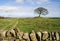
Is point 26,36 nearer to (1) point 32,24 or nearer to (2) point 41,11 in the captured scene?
(1) point 32,24

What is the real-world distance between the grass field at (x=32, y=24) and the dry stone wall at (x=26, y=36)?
14 centimetres

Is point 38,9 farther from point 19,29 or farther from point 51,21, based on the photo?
point 19,29

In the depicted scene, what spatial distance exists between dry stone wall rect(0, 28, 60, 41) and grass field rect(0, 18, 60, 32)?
5.6 inches

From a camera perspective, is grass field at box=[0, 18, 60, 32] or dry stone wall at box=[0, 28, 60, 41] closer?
grass field at box=[0, 18, 60, 32]

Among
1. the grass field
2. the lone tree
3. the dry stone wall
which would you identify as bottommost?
the dry stone wall

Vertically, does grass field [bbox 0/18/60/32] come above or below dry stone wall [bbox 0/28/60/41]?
above

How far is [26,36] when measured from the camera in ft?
15.7

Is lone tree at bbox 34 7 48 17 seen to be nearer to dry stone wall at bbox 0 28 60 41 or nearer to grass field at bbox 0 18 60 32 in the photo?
grass field at bbox 0 18 60 32

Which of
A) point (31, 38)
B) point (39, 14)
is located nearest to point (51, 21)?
point (39, 14)

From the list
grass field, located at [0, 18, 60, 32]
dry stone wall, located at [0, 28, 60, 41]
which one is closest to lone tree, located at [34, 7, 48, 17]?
grass field, located at [0, 18, 60, 32]

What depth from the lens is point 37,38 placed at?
4859mm

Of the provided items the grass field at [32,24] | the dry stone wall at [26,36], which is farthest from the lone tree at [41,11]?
the dry stone wall at [26,36]

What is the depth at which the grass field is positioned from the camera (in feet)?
14.8

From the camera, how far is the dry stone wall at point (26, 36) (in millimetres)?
4629
